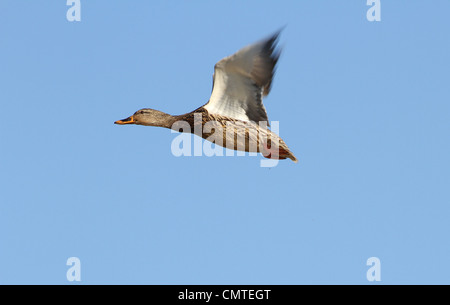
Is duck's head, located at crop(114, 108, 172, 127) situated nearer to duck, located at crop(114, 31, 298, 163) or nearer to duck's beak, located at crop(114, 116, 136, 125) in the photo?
duck's beak, located at crop(114, 116, 136, 125)

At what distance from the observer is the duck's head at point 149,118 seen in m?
16.5

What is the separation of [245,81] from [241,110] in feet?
2.43

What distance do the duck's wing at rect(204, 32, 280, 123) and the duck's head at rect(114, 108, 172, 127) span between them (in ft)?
4.31

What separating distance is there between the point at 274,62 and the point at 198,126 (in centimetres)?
237

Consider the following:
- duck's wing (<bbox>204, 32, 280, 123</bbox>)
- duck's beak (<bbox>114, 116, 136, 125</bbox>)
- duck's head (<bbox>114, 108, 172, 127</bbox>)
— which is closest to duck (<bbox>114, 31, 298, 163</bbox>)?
duck's wing (<bbox>204, 32, 280, 123</bbox>)

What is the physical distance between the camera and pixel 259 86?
1477 cm

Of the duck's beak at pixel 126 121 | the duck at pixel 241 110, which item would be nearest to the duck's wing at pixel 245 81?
the duck at pixel 241 110

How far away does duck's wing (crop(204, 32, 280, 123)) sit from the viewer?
1411 cm

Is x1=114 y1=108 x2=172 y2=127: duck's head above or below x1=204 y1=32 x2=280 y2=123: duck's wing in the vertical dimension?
below

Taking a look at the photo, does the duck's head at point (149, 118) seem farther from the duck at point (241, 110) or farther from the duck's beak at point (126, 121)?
the duck at point (241, 110)

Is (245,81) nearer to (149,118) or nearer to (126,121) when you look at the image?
(149,118)
